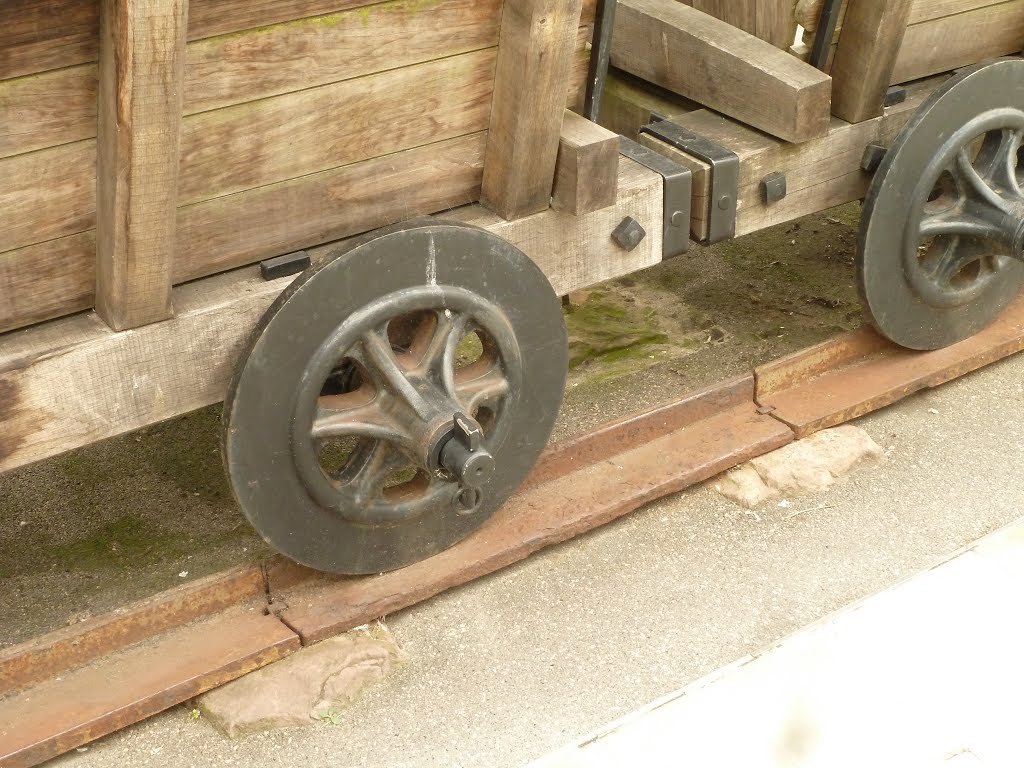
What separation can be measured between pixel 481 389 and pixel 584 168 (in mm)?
527

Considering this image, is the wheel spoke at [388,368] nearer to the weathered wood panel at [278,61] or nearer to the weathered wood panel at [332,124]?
the weathered wood panel at [332,124]

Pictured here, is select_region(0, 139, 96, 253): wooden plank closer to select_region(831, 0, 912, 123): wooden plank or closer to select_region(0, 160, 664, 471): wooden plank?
select_region(0, 160, 664, 471): wooden plank

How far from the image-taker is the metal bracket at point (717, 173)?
3.24 meters

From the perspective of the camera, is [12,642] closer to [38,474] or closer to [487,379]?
[38,474]

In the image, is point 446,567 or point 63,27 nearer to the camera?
point 63,27

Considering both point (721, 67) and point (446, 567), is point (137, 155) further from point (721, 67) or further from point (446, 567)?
point (721, 67)

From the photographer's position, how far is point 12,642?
9.74ft

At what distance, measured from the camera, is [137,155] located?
2.29 metres

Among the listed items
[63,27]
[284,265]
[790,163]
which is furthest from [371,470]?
[790,163]

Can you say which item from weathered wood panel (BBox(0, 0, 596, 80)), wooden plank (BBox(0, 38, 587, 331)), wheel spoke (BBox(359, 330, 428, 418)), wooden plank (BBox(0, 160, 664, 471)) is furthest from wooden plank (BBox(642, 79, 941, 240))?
weathered wood panel (BBox(0, 0, 596, 80))

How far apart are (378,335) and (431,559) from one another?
0.63 meters

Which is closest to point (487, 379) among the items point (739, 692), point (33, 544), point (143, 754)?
point (739, 692)

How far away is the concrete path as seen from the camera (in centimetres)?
262

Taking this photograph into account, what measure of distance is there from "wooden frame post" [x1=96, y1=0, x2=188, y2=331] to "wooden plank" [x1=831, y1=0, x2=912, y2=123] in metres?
1.83
